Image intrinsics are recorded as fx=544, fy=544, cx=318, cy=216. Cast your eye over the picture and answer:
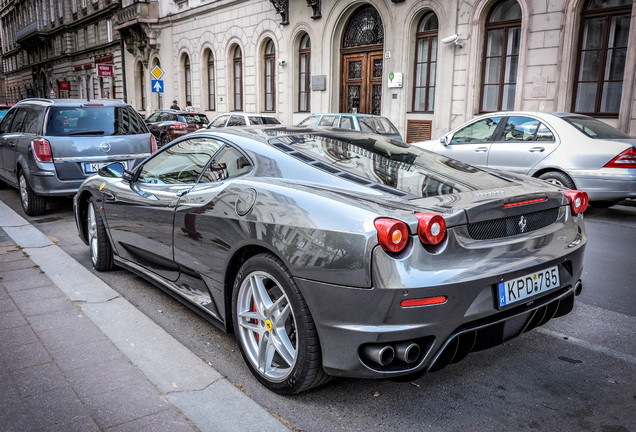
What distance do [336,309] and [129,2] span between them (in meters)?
35.5

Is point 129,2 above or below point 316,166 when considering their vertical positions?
above

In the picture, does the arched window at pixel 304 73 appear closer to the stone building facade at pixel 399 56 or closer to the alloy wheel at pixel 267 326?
the stone building facade at pixel 399 56

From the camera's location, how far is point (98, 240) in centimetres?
502

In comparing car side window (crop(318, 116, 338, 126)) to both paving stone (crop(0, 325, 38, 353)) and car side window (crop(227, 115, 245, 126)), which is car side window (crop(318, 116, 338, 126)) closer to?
car side window (crop(227, 115, 245, 126))

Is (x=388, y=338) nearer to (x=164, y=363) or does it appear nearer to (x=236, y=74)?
(x=164, y=363)

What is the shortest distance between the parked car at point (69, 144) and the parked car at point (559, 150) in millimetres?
5607

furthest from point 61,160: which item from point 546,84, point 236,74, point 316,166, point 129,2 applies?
point 129,2

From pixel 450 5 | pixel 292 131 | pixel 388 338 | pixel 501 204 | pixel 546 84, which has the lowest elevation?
pixel 388 338

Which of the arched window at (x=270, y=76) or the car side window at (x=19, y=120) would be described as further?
the arched window at (x=270, y=76)

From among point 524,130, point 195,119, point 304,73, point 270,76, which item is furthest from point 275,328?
point 270,76

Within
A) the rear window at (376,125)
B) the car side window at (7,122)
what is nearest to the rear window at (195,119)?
the rear window at (376,125)

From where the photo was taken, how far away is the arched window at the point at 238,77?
25.3 meters

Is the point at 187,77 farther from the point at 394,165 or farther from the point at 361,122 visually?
the point at 394,165

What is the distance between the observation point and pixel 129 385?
2.93 meters
